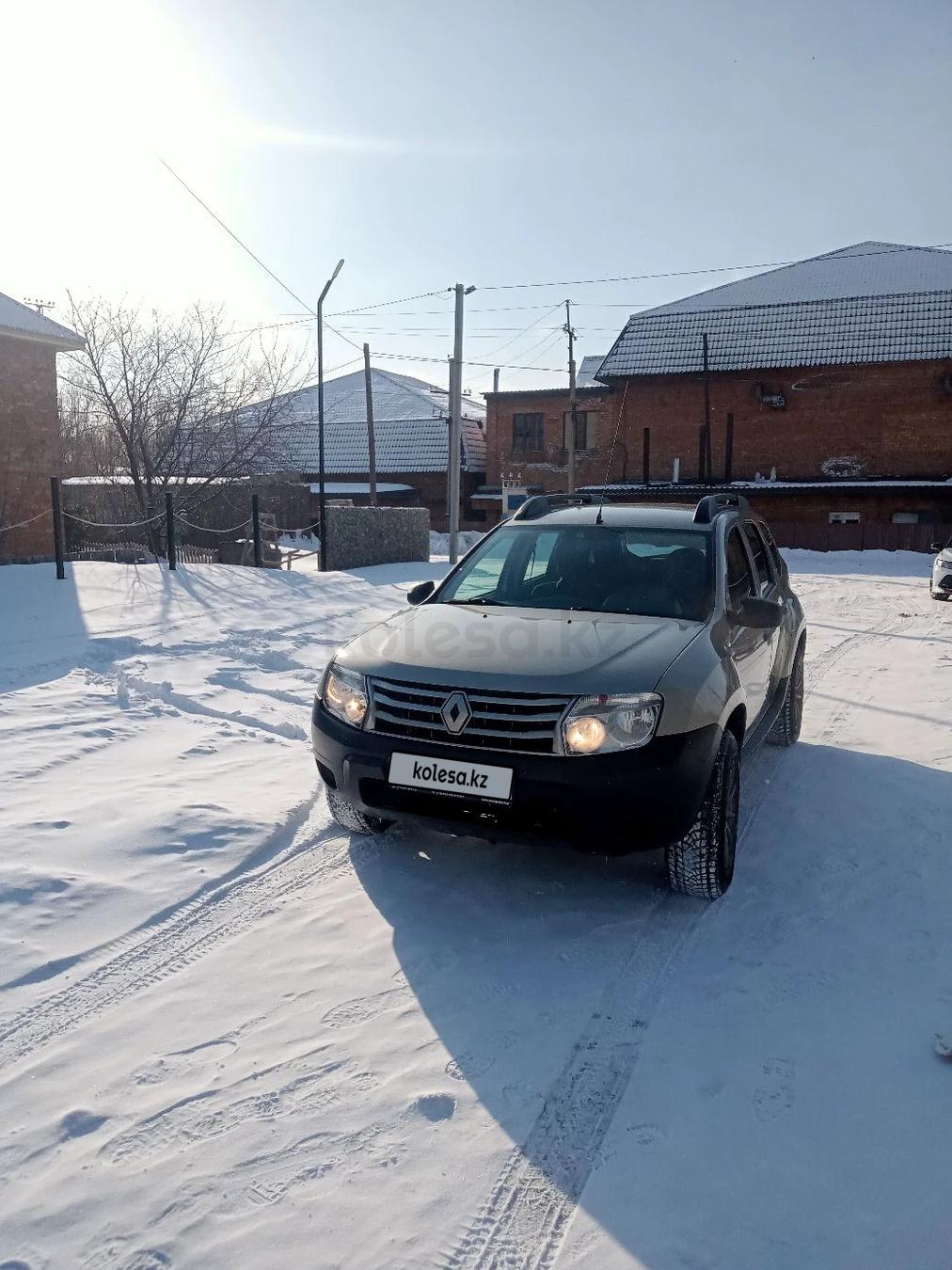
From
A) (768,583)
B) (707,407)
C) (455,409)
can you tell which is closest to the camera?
(768,583)

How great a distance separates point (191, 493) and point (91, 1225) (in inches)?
→ 844

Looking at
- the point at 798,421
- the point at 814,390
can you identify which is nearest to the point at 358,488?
the point at 798,421

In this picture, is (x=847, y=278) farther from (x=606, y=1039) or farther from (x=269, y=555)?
(x=606, y=1039)

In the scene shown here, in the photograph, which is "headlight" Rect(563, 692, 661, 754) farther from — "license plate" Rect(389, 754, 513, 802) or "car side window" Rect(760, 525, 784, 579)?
"car side window" Rect(760, 525, 784, 579)

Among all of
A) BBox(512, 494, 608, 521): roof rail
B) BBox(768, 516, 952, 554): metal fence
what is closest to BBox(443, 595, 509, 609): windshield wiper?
BBox(512, 494, 608, 521): roof rail

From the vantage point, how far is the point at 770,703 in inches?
201

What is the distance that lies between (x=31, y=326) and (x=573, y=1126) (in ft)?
56.8

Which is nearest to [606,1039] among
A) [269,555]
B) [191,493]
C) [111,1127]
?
[111,1127]

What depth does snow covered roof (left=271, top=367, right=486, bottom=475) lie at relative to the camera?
4141cm

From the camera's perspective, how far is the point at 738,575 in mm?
A: 4844

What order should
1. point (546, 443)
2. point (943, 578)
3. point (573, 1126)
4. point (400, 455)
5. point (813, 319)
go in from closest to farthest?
point (573, 1126) → point (943, 578) → point (813, 319) → point (546, 443) → point (400, 455)

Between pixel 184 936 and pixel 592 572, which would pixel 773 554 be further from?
pixel 184 936

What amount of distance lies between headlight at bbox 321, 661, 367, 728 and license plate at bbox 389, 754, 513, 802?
30 cm

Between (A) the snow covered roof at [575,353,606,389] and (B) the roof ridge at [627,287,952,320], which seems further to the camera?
(A) the snow covered roof at [575,353,606,389]
